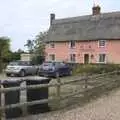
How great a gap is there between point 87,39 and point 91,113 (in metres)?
49.6

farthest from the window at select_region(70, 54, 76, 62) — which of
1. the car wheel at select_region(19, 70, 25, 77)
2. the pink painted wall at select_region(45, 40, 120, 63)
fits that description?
the car wheel at select_region(19, 70, 25, 77)

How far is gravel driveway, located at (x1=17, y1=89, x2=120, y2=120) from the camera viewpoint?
463 inches

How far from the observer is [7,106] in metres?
10.6

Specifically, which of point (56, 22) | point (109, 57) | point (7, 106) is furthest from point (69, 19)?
point (7, 106)

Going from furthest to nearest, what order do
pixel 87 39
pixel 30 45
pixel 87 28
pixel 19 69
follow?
pixel 30 45 < pixel 87 28 < pixel 87 39 < pixel 19 69

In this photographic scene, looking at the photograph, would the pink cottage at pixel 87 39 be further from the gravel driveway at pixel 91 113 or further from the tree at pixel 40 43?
the gravel driveway at pixel 91 113

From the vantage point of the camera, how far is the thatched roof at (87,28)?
60.7 m

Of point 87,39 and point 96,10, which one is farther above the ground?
point 96,10

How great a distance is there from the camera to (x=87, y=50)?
6156 centimetres

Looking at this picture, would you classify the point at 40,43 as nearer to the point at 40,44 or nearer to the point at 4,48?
the point at 40,44

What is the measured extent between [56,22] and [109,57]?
16.7 meters

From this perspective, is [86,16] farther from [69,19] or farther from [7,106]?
[7,106]

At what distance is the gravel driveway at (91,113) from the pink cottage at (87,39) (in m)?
42.6

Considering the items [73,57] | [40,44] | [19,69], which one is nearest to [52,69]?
[19,69]
